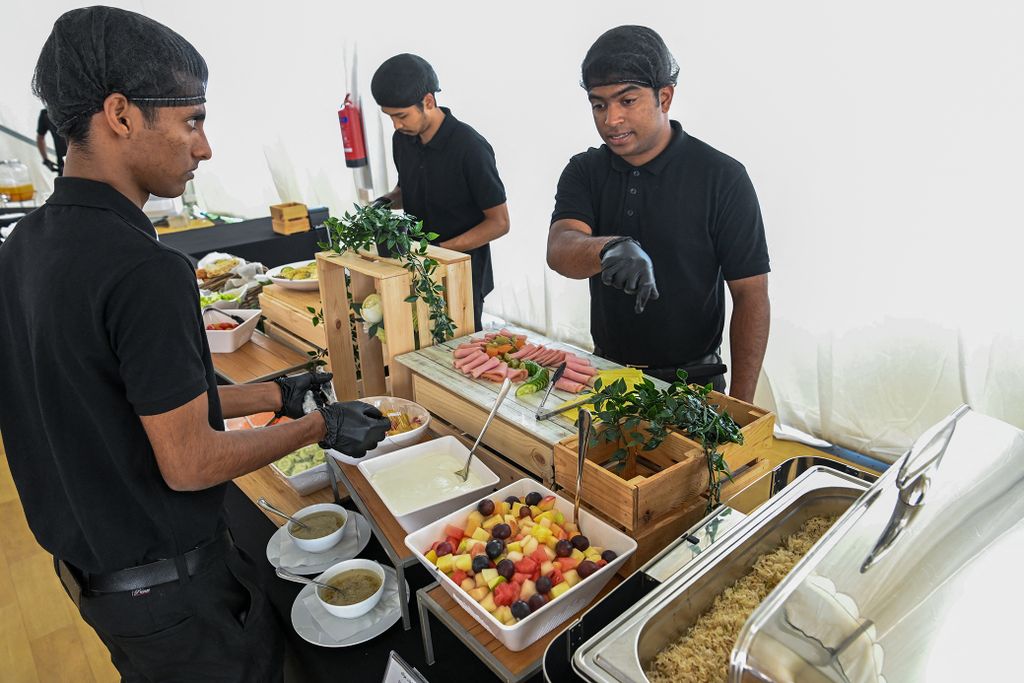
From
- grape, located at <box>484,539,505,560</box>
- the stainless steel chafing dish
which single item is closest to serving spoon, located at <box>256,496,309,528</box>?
grape, located at <box>484,539,505,560</box>

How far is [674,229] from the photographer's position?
224 cm

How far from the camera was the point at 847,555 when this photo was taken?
892mm

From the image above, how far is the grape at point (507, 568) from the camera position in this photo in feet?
3.93

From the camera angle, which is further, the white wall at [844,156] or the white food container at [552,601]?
the white wall at [844,156]

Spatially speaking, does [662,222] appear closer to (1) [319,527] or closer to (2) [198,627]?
(1) [319,527]

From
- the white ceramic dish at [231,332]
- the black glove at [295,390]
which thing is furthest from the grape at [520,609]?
the white ceramic dish at [231,332]

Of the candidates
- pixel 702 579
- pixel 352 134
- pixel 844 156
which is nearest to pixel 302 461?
pixel 702 579

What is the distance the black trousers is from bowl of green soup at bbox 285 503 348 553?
16 cm

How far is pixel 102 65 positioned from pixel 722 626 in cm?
138

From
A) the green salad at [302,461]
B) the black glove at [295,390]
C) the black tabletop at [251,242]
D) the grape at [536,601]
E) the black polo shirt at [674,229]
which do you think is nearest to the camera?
the grape at [536,601]

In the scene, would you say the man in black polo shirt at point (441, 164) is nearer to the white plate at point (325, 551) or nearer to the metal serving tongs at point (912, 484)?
the white plate at point (325, 551)

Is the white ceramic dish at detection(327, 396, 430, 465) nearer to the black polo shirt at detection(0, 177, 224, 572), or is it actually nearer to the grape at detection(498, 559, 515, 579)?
the black polo shirt at detection(0, 177, 224, 572)

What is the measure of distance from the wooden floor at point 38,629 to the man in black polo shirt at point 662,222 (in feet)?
7.31

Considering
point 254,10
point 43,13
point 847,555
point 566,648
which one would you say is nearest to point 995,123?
point 847,555
